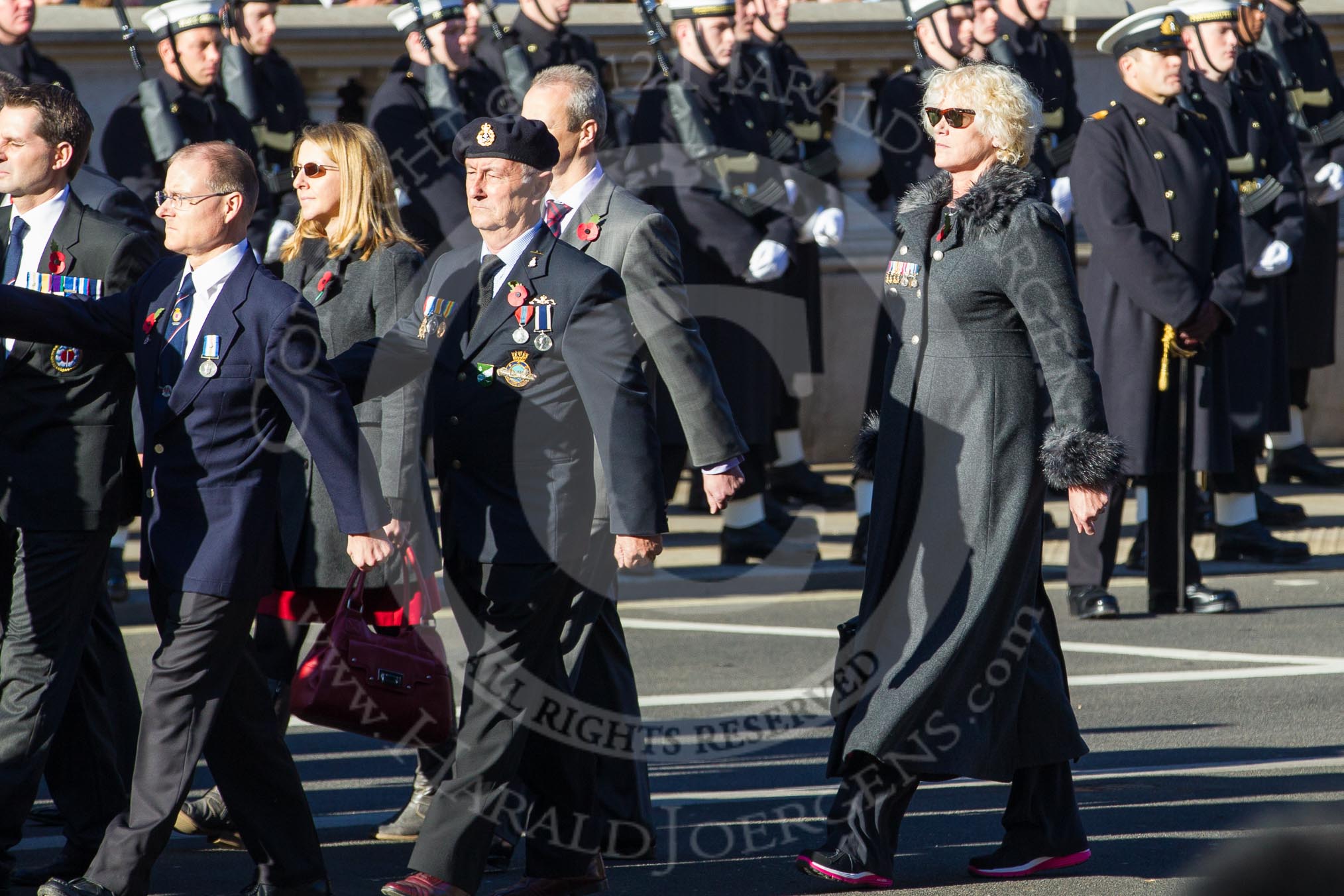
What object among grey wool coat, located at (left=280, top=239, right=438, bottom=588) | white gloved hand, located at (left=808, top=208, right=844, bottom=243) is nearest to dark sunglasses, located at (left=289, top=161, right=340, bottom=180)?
grey wool coat, located at (left=280, top=239, right=438, bottom=588)

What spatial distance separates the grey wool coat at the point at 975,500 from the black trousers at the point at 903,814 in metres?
0.06

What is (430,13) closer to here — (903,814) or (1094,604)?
(1094,604)

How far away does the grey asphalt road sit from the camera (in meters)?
4.82

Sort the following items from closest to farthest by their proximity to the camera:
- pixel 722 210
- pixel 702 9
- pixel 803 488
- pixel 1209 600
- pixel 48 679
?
1. pixel 48 679
2. pixel 1209 600
3. pixel 722 210
4. pixel 702 9
5. pixel 803 488

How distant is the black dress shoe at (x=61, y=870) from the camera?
4625 millimetres

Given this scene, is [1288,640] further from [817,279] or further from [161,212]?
[161,212]

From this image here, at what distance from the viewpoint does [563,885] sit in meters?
4.57

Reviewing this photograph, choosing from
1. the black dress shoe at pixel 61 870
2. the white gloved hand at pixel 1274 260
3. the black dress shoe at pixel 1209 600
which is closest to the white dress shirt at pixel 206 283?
the black dress shoe at pixel 61 870

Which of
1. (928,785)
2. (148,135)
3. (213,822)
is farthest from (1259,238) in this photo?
(213,822)

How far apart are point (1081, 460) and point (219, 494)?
76.4 inches

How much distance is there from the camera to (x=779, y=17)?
1086 centimetres

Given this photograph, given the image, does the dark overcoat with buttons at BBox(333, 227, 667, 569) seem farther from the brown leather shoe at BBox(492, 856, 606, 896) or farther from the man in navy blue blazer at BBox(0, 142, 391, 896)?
the brown leather shoe at BBox(492, 856, 606, 896)

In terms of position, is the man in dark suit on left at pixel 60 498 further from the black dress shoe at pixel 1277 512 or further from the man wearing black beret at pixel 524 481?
the black dress shoe at pixel 1277 512

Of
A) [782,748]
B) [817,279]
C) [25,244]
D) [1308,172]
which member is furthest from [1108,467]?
[1308,172]
